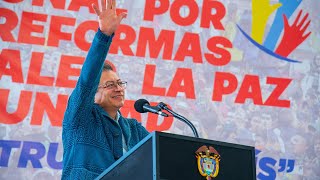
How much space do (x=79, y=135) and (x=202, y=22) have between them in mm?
2079

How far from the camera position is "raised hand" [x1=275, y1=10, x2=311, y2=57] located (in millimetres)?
4422

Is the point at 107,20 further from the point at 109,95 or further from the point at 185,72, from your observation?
the point at 185,72

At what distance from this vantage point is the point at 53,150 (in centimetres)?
388

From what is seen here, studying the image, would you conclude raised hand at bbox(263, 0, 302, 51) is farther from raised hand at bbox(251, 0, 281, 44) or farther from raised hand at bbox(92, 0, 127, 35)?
raised hand at bbox(92, 0, 127, 35)

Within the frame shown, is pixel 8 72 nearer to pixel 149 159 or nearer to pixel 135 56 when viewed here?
pixel 135 56

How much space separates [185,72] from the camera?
420 centimetres

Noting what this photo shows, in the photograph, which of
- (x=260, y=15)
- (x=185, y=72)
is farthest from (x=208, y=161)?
(x=260, y=15)

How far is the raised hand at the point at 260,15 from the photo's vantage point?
4.41m

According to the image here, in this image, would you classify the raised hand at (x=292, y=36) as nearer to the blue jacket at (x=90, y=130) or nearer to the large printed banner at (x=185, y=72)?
the large printed banner at (x=185, y=72)

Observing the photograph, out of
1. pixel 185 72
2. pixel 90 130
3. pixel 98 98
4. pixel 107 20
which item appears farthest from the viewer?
pixel 185 72

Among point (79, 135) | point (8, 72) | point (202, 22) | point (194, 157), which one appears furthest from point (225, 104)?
point (194, 157)

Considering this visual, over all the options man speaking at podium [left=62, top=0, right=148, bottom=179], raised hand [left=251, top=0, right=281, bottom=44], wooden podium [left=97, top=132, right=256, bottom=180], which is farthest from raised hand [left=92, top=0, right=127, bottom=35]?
raised hand [left=251, top=0, right=281, bottom=44]

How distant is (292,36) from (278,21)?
15cm

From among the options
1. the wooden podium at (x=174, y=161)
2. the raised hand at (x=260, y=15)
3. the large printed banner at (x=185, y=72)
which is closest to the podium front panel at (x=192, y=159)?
the wooden podium at (x=174, y=161)
